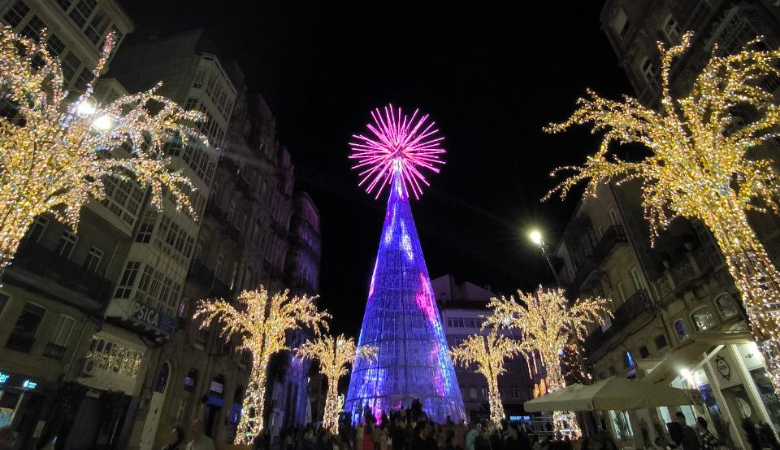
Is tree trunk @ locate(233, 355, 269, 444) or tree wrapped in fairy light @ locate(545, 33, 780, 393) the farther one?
tree trunk @ locate(233, 355, 269, 444)

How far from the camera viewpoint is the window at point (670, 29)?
757 inches

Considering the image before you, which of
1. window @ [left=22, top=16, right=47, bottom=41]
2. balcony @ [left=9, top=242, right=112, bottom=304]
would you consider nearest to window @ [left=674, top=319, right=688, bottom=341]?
balcony @ [left=9, top=242, right=112, bottom=304]

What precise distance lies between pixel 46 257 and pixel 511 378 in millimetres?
50324

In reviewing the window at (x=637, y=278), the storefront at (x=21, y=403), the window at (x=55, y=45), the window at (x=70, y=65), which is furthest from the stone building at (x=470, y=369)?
the window at (x=55, y=45)

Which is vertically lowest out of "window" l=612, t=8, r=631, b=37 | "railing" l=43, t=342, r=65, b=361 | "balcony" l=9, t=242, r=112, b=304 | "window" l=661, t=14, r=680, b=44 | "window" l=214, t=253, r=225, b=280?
"railing" l=43, t=342, r=65, b=361

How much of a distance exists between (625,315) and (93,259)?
2878 centimetres

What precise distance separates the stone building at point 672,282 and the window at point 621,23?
0.06m

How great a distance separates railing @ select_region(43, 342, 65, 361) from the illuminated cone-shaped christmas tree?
1395 centimetres

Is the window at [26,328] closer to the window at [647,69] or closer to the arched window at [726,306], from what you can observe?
the arched window at [726,306]

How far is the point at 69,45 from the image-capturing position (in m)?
18.5

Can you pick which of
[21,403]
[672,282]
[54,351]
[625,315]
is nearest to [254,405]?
[21,403]

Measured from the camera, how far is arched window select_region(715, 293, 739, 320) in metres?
14.9

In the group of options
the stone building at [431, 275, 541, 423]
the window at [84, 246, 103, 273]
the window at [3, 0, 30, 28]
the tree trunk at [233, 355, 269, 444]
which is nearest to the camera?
the window at [3, 0, 30, 28]

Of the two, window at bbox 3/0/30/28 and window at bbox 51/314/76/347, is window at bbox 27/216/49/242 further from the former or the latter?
window at bbox 3/0/30/28
